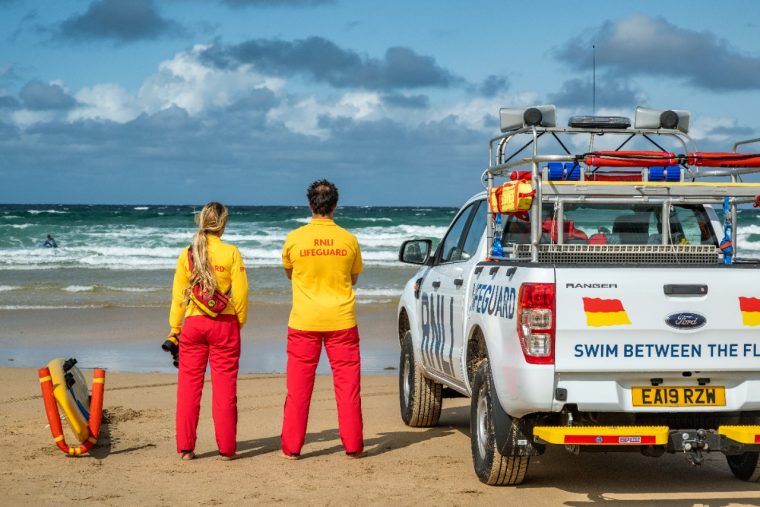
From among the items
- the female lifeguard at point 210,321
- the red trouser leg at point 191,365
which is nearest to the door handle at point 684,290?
the female lifeguard at point 210,321

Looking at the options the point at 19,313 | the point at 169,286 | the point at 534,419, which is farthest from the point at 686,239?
the point at 169,286

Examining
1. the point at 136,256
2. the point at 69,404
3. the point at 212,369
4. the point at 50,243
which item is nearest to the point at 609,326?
the point at 212,369

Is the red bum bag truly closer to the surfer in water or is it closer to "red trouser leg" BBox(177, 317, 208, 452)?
"red trouser leg" BBox(177, 317, 208, 452)

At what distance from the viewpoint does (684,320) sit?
5.94 meters

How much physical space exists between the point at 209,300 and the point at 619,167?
290 centimetres

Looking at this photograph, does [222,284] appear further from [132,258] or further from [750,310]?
[132,258]

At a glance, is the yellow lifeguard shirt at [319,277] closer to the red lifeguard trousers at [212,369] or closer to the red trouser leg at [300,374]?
the red trouser leg at [300,374]

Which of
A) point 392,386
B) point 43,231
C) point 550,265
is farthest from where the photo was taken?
point 43,231

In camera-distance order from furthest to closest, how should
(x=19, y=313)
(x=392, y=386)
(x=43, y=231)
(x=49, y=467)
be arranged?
(x=43, y=231) < (x=19, y=313) < (x=392, y=386) < (x=49, y=467)

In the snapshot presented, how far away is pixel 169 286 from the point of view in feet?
87.0

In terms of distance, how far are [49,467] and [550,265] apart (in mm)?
3763

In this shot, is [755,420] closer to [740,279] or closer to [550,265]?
[740,279]

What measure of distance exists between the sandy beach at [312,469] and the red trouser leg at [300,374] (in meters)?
0.28

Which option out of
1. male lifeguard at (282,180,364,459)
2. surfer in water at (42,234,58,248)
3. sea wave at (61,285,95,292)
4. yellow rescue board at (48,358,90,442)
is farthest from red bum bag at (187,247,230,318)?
surfer in water at (42,234,58,248)
